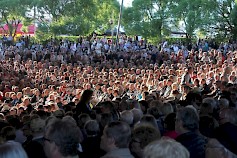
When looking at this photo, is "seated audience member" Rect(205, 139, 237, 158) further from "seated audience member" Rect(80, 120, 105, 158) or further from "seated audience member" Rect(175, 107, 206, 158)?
"seated audience member" Rect(80, 120, 105, 158)

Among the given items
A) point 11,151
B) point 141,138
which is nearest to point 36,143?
point 141,138

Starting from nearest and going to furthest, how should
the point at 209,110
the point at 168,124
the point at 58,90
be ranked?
the point at 168,124, the point at 209,110, the point at 58,90

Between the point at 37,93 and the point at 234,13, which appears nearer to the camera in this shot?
the point at 37,93

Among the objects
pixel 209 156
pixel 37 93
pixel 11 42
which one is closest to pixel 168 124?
pixel 209 156

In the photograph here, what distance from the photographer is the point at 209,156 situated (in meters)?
4.18

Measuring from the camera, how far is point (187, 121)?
5383 millimetres

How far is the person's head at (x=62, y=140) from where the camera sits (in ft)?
13.6

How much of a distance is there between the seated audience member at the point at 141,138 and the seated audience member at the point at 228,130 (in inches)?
42.2

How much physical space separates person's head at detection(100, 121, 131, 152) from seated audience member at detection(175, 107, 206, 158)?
71 cm

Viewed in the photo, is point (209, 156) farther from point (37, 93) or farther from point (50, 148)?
point (37, 93)

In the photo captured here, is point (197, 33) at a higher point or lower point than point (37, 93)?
higher

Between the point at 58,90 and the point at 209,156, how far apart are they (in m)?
13.7

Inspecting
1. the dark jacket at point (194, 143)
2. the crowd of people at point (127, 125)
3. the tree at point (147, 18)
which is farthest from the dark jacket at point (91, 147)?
the tree at point (147, 18)

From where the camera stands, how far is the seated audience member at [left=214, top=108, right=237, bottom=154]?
18.8ft
